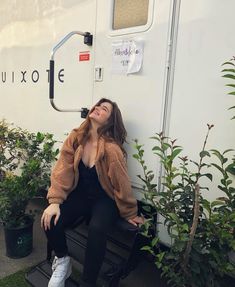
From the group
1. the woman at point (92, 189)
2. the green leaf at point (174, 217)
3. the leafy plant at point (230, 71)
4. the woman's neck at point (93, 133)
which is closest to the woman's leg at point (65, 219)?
the woman at point (92, 189)

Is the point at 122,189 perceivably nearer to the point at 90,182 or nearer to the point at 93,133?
the point at 90,182

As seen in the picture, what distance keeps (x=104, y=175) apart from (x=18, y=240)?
3.12ft

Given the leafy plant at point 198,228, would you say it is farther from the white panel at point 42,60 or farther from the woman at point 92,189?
the white panel at point 42,60

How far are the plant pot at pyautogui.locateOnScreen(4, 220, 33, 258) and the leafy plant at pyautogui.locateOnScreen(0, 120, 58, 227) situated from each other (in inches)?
1.9

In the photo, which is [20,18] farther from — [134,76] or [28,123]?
Result: [134,76]

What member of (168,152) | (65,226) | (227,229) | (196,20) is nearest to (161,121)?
(168,152)

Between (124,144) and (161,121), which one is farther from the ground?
(161,121)

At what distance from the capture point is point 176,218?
59.4 inches

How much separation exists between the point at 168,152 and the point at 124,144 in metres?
0.38

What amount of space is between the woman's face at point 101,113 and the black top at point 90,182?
30 cm

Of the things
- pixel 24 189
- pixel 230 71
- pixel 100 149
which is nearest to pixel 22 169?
pixel 24 189

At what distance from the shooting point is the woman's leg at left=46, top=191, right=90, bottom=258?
2.05m

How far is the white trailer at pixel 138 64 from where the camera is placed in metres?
1.67

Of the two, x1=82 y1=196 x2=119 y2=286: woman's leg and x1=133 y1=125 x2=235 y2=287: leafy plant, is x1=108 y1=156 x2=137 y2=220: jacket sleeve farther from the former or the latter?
x1=133 y1=125 x2=235 y2=287: leafy plant
